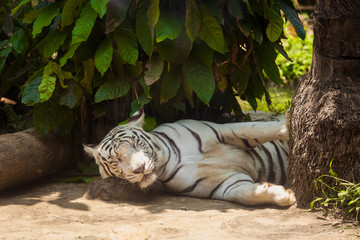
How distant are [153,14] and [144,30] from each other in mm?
180

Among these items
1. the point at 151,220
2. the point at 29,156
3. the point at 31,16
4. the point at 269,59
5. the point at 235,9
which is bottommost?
the point at 151,220

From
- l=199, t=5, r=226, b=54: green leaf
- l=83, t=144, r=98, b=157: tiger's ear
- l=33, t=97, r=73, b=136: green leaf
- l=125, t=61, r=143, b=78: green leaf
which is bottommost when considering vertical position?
l=83, t=144, r=98, b=157: tiger's ear

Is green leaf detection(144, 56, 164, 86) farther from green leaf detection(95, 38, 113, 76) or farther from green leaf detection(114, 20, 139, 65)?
green leaf detection(95, 38, 113, 76)

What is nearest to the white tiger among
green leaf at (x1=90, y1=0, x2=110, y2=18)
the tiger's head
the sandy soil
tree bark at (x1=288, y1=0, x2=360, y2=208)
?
the tiger's head

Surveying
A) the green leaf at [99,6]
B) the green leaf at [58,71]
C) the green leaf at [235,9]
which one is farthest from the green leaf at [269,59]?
the green leaf at [58,71]

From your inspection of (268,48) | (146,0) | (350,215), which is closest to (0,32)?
(146,0)

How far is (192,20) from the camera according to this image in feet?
12.0

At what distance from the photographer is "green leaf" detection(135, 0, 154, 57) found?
3.71 m

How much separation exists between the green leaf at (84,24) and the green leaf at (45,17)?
0.28 metres

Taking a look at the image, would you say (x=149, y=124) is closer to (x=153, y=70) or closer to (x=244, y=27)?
(x=153, y=70)

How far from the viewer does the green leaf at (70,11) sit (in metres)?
3.78

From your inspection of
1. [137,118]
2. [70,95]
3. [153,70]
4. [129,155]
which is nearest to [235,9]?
[153,70]

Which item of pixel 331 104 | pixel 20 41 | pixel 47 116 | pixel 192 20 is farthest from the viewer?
pixel 20 41

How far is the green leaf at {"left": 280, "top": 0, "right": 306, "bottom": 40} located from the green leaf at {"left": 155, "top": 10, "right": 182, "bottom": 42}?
90 centimetres
